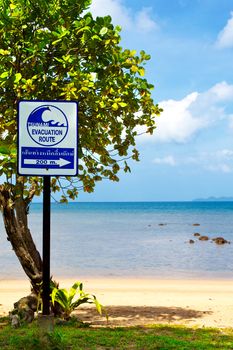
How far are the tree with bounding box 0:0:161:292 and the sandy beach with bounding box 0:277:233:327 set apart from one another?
4.65 metres

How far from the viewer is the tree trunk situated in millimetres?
12062

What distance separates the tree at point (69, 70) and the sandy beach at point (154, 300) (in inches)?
183

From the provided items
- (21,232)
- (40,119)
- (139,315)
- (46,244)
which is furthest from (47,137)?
(139,315)

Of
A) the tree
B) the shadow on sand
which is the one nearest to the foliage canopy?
the tree

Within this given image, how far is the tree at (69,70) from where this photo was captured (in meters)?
9.86

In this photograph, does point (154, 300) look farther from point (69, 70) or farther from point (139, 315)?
point (69, 70)

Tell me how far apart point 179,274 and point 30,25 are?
21.6 m

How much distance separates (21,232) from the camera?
40.4 ft

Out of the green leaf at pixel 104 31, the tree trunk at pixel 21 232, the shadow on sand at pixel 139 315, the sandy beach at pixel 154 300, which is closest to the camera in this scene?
the green leaf at pixel 104 31

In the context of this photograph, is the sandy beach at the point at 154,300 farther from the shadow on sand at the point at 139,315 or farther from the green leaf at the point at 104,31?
the green leaf at the point at 104,31

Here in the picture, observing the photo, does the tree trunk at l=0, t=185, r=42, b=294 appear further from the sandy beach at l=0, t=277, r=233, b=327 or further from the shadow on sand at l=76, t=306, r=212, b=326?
the sandy beach at l=0, t=277, r=233, b=327

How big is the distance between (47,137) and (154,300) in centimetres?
1235

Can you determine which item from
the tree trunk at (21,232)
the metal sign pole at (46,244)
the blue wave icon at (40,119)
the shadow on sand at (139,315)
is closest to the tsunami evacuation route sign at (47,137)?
the blue wave icon at (40,119)

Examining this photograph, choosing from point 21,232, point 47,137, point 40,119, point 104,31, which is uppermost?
point 104,31
